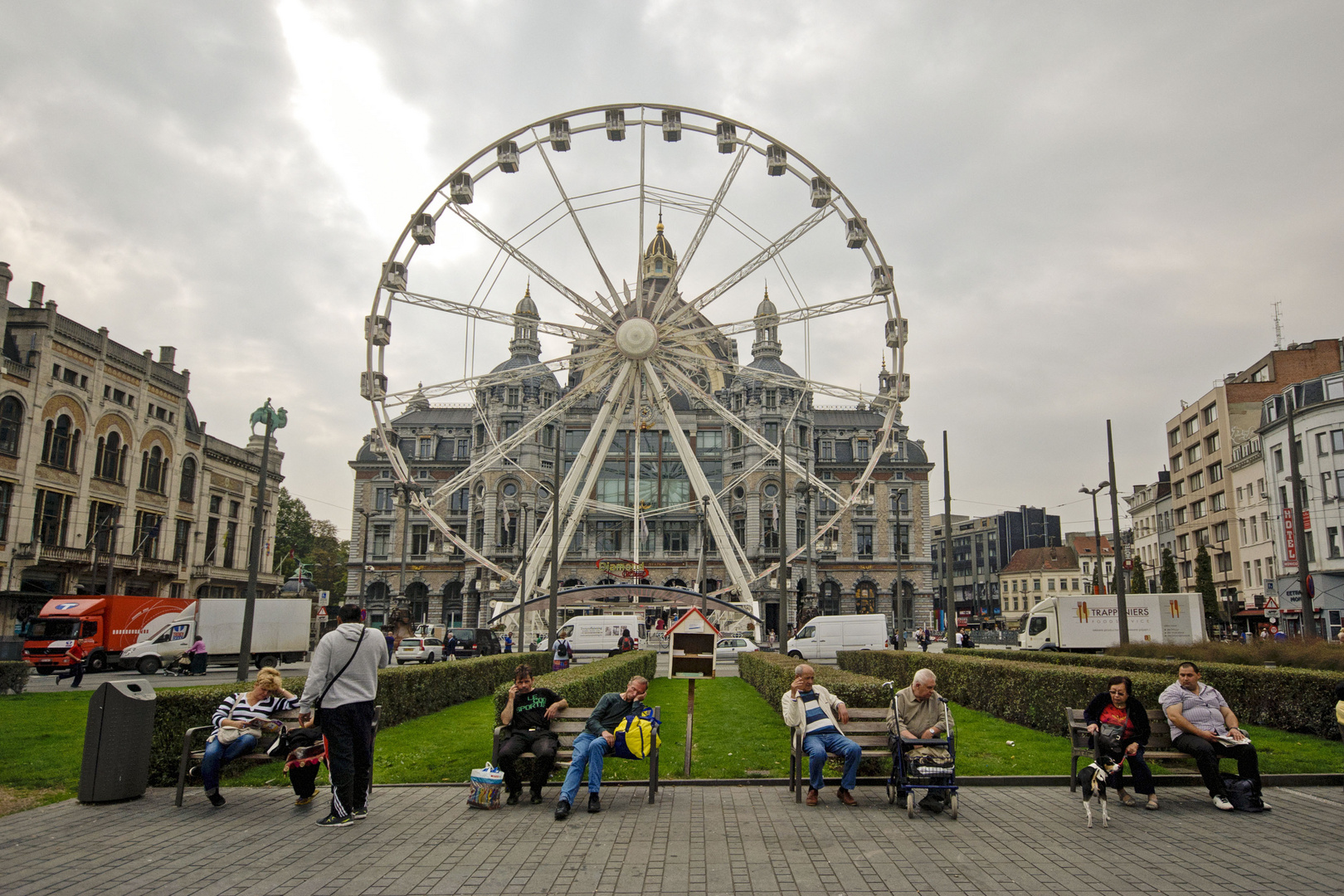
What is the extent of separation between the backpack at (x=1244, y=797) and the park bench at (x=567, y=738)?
19.8 feet

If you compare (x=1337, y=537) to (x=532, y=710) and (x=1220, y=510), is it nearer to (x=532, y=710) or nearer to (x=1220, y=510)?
(x=1220, y=510)

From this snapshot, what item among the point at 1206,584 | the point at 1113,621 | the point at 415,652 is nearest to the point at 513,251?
the point at 415,652

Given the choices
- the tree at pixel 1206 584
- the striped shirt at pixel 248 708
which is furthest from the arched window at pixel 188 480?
the tree at pixel 1206 584

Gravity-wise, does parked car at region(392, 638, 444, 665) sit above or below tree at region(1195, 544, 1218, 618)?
below

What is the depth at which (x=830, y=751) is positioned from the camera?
32.8ft

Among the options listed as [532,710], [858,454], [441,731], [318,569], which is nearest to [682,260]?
[441,731]

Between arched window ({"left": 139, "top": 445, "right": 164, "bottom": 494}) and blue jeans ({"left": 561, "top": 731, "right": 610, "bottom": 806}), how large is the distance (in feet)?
164

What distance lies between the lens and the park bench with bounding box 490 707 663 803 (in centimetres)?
997

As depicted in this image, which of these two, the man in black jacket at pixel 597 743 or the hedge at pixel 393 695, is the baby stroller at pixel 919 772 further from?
the hedge at pixel 393 695

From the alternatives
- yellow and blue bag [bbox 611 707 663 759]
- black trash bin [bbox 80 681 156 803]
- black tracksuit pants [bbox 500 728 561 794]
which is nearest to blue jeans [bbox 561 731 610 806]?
yellow and blue bag [bbox 611 707 663 759]

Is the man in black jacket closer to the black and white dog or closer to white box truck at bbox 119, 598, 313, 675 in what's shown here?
the black and white dog

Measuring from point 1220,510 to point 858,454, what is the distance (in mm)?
28342

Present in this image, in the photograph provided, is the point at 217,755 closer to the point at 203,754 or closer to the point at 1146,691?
the point at 203,754

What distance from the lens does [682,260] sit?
35.1 m
